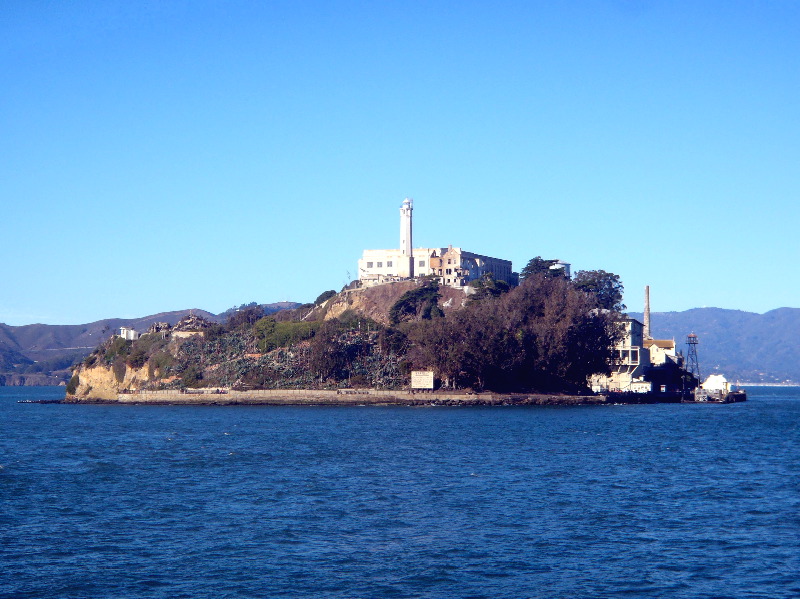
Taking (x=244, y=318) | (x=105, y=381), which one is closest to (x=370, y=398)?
(x=244, y=318)

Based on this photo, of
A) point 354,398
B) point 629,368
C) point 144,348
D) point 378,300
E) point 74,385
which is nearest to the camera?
point 354,398

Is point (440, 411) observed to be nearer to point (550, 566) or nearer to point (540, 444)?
point (540, 444)

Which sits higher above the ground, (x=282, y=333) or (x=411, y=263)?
(x=411, y=263)

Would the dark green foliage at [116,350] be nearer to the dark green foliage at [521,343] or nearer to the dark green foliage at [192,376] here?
the dark green foliage at [192,376]

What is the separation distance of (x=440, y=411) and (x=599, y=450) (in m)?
38.1

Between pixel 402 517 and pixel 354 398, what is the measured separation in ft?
243

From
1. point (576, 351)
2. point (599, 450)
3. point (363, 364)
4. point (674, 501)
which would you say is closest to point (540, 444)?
point (599, 450)

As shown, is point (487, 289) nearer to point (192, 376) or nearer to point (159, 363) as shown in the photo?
point (192, 376)

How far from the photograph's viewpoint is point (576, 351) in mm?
102250

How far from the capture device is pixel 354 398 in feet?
336

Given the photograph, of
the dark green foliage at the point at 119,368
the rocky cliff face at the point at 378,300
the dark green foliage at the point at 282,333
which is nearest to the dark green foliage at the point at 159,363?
the dark green foliage at the point at 119,368

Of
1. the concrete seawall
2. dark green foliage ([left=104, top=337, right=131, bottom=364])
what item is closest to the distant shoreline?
the concrete seawall

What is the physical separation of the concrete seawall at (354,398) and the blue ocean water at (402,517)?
133ft

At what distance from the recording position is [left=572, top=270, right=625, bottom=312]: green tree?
126 m
